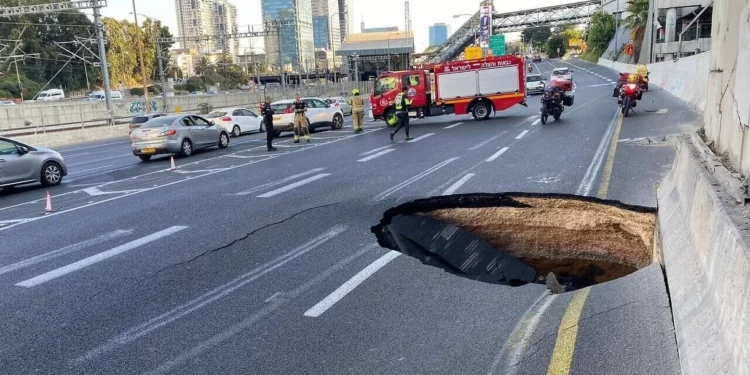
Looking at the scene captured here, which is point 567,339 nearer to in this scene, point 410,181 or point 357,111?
point 410,181

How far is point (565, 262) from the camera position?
27.1 feet

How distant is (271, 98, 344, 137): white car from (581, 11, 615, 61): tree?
67.2 meters

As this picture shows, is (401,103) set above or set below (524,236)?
above

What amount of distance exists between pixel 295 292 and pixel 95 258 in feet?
9.90

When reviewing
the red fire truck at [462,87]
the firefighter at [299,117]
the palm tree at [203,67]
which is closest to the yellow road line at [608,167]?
the red fire truck at [462,87]

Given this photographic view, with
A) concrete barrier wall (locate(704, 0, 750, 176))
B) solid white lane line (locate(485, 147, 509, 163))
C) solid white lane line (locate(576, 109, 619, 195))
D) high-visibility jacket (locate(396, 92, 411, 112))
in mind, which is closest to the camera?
concrete barrier wall (locate(704, 0, 750, 176))

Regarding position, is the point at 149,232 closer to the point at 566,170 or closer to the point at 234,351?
the point at 234,351

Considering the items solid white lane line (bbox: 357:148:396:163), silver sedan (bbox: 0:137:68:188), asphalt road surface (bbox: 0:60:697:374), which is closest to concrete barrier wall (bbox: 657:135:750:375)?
asphalt road surface (bbox: 0:60:697:374)

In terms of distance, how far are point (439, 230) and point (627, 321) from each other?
13.6 feet

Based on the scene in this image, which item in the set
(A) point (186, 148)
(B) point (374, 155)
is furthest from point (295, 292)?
(A) point (186, 148)

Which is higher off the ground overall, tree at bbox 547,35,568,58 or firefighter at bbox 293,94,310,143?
tree at bbox 547,35,568,58

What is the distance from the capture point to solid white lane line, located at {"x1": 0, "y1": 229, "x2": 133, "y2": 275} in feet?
21.8

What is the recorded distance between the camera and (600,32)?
82562 mm

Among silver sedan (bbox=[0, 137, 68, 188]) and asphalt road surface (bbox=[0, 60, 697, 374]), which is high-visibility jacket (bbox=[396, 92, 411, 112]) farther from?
silver sedan (bbox=[0, 137, 68, 188])
